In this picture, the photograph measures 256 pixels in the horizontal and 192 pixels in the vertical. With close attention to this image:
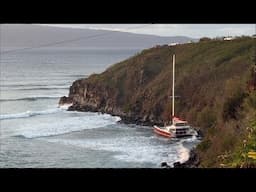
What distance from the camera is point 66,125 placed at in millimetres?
49125

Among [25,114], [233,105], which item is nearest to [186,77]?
[25,114]

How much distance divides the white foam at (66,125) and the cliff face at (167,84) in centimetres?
285

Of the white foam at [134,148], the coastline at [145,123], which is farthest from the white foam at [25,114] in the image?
the white foam at [134,148]

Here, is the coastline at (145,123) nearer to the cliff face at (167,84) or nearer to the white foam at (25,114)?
the cliff face at (167,84)

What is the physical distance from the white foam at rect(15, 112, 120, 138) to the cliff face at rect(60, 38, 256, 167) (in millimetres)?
2855

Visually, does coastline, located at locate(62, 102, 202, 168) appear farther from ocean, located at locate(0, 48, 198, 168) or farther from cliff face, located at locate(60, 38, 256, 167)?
ocean, located at locate(0, 48, 198, 168)

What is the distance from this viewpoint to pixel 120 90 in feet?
218

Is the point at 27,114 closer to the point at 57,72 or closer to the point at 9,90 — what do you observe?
the point at 9,90

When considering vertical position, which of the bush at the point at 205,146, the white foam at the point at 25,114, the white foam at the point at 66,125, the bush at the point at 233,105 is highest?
the bush at the point at 233,105

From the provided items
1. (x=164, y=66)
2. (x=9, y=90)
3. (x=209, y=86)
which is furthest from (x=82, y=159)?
(x=9, y=90)

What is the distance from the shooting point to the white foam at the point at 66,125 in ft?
144

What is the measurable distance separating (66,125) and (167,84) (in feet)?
53.8

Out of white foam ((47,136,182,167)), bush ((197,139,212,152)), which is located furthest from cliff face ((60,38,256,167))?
Answer: bush ((197,139,212,152))
